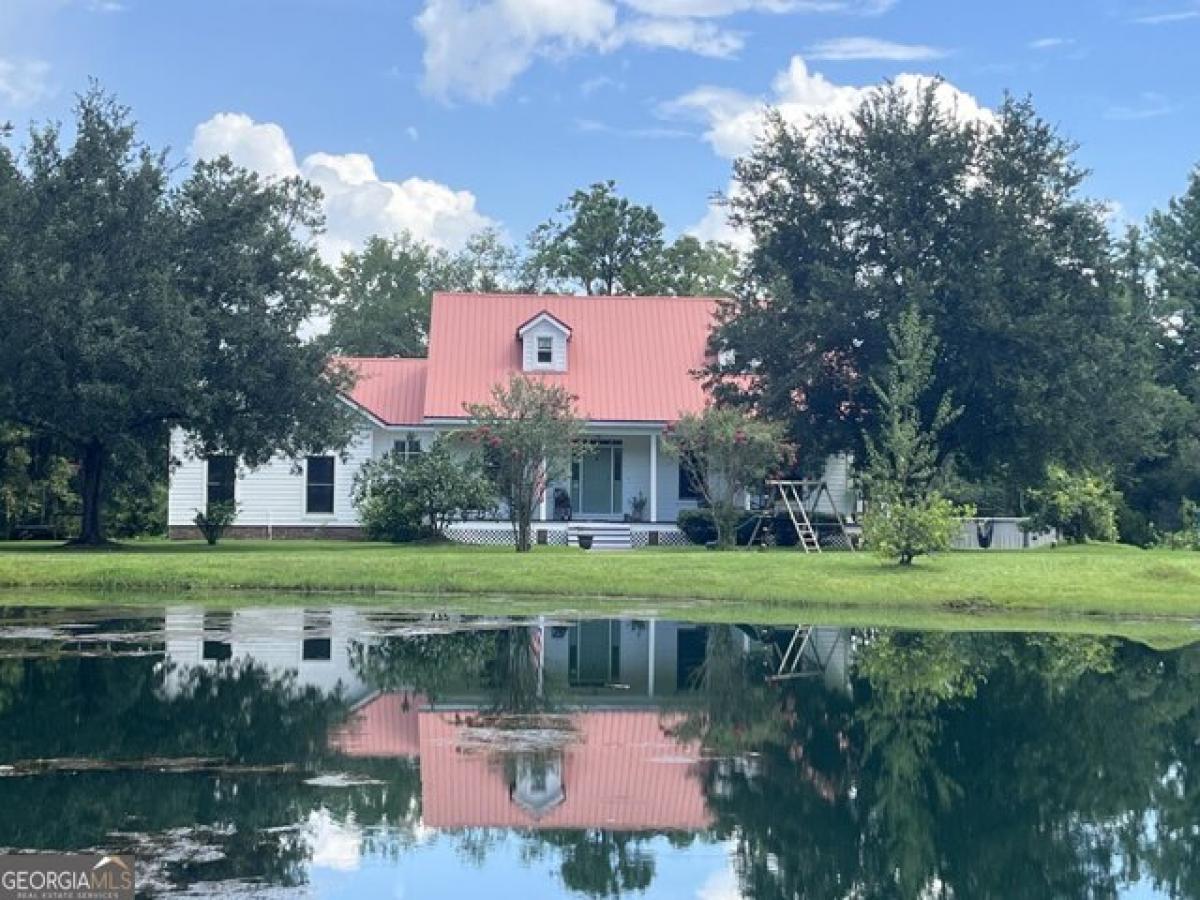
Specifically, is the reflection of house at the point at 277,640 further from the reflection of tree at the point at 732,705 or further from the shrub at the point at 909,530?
the shrub at the point at 909,530

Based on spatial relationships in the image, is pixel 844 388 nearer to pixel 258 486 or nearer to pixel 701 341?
pixel 701 341

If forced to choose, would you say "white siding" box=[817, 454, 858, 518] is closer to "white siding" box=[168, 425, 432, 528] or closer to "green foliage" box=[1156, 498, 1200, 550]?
"green foliage" box=[1156, 498, 1200, 550]

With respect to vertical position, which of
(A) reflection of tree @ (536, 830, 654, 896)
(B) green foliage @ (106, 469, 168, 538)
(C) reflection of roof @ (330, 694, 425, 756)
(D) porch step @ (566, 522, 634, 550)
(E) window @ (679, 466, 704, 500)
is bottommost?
(A) reflection of tree @ (536, 830, 654, 896)

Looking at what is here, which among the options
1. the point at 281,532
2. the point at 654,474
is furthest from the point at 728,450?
the point at 281,532

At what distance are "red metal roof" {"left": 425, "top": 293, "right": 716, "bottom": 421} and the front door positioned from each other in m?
1.79

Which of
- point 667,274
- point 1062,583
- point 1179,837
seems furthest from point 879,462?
point 667,274

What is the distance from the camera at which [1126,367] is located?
38688mm

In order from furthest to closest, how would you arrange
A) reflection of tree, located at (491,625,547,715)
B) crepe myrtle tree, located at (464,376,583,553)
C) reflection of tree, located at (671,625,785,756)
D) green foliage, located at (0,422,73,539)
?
1. green foliage, located at (0,422,73,539)
2. crepe myrtle tree, located at (464,376,583,553)
3. reflection of tree, located at (491,625,547,715)
4. reflection of tree, located at (671,625,785,756)

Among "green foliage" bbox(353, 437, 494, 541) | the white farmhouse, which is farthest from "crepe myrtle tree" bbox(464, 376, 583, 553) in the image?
the white farmhouse

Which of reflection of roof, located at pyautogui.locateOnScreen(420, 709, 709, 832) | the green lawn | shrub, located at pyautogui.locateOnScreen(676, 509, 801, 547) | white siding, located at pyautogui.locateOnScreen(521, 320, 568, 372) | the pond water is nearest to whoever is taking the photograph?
the pond water

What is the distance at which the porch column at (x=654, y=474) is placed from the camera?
42500 millimetres

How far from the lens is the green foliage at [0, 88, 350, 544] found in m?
34.8

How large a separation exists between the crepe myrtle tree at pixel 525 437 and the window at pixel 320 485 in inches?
380

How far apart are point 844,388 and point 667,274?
2745 cm
